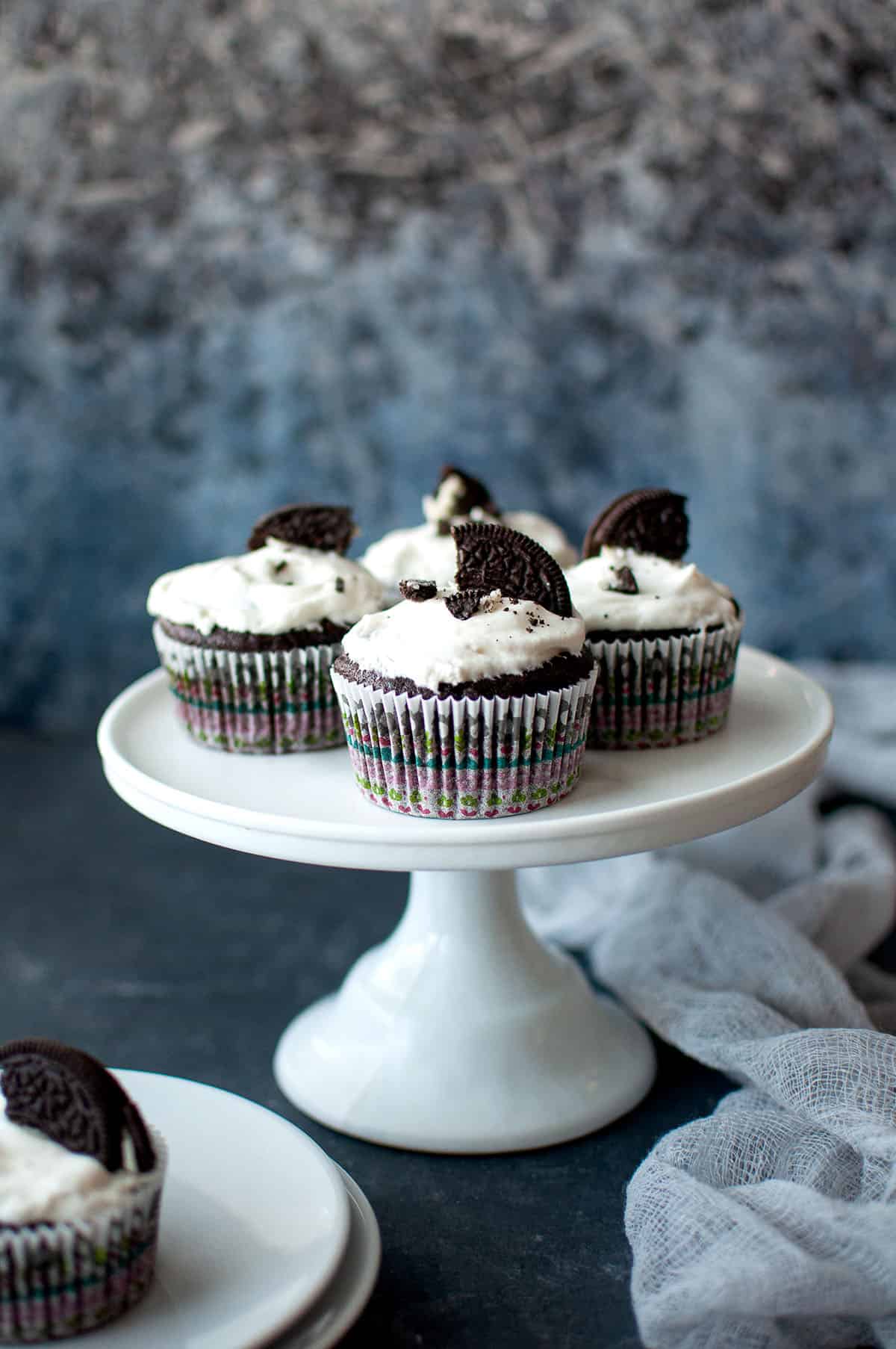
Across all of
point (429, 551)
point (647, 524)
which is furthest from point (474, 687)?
point (429, 551)

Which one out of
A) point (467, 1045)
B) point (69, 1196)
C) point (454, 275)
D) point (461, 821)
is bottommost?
point (467, 1045)

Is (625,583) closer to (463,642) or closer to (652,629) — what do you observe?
(652,629)

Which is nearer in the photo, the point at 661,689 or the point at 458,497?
the point at 661,689

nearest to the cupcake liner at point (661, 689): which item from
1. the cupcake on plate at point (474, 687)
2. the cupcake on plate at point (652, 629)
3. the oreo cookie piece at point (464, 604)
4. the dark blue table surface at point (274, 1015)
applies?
the cupcake on plate at point (652, 629)

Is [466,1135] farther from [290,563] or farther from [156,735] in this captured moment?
[290,563]

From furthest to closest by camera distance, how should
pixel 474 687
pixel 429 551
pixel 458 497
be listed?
pixel 458 497 < pixel 429 551 < pixel 474 687

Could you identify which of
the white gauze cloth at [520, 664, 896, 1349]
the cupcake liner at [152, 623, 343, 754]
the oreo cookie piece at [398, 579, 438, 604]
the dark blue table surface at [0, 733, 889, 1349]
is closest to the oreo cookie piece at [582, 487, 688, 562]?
the oreo cookie piece at [398, 579, 438, 604]
